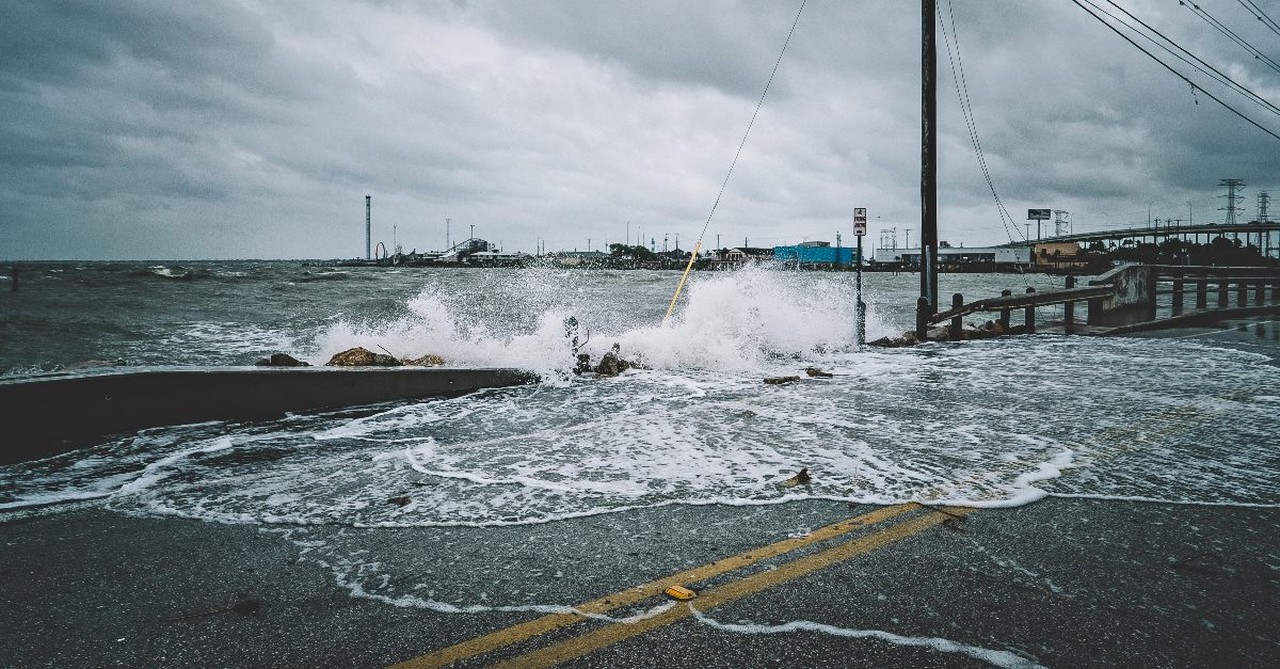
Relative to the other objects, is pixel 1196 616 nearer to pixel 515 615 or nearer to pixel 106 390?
pixel 515 615

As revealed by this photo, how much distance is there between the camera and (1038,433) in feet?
19.0

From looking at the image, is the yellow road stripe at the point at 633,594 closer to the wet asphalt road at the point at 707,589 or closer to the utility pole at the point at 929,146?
the wet asphalt road at the point at 707,589

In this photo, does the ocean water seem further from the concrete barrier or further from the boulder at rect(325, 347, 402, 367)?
the boulder at rect(325, 347, 402, 367)

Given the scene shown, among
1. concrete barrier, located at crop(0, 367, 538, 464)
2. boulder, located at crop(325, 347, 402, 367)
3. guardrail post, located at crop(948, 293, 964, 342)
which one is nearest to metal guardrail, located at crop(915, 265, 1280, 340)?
guardrail post, located at crop(948, 293, 964, 342)

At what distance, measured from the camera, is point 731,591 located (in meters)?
2.83

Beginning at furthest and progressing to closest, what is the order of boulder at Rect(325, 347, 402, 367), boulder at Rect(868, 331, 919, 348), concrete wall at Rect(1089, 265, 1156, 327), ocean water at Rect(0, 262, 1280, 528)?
→ concrete wall at Rect(1089, 265, 1156, 327) → boulder at Rect(868, 331, 919, 348) → boulder at Rect(325, 347, 402, 367) → ocean water at Rect(0, 262, 1280, 528)

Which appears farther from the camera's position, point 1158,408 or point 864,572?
point 1158,408

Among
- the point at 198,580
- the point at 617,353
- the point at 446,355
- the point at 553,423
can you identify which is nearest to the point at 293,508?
the point at 198,580

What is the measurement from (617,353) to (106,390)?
21.9 ft

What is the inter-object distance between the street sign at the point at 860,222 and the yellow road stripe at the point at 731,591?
1262cm

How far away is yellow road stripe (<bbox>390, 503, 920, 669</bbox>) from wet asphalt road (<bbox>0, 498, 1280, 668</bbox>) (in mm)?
46

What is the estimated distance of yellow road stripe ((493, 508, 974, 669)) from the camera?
2.36 meters

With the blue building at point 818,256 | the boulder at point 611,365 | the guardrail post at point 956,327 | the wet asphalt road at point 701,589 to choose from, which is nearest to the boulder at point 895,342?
the guardrail post at point 956,327

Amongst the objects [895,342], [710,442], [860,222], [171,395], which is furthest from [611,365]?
[860,222]
